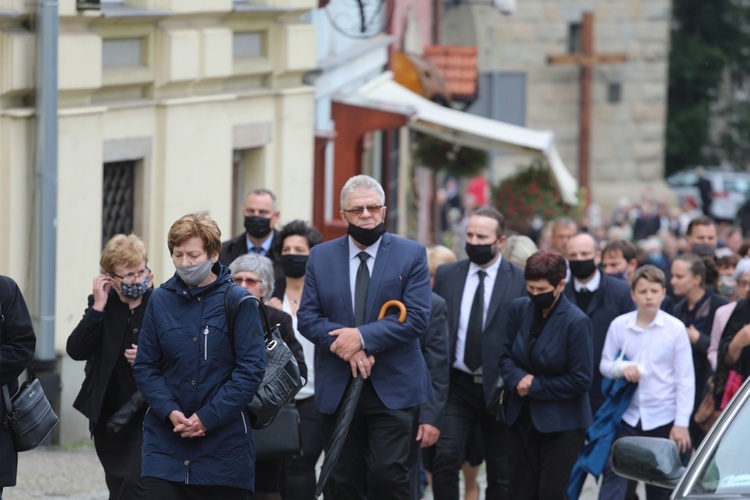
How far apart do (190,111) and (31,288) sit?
8.91 feet

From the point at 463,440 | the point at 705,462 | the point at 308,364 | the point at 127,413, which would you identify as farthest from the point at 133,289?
the point at 705,462

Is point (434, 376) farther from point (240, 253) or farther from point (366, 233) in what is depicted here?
point (240, 253)

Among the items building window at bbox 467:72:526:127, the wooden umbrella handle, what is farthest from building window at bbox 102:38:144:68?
building window at bbox 467:72:526:127

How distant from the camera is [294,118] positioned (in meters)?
16.6

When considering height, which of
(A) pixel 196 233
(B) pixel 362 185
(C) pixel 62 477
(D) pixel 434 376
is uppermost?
(B) pixel 362 185

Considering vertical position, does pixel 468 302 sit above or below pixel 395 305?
below

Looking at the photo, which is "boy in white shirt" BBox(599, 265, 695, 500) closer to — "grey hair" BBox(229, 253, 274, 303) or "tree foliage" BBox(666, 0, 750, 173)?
"grey hair" BBox(229, 253, 274, 303)

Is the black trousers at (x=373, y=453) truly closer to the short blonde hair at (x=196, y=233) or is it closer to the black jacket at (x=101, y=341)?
the black jacket at (x=101, y=341)

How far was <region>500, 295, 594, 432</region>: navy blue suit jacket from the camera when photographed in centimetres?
920

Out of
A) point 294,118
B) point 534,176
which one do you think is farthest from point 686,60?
point 294,118

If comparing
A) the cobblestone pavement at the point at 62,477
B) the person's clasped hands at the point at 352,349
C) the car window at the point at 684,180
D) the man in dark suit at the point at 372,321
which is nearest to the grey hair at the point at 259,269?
the man in dark suit at the point at 372,321

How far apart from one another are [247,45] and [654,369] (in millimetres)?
6896

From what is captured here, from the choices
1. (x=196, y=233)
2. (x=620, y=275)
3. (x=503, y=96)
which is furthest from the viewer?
(x=503, y=96)

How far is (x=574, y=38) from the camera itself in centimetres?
4141
